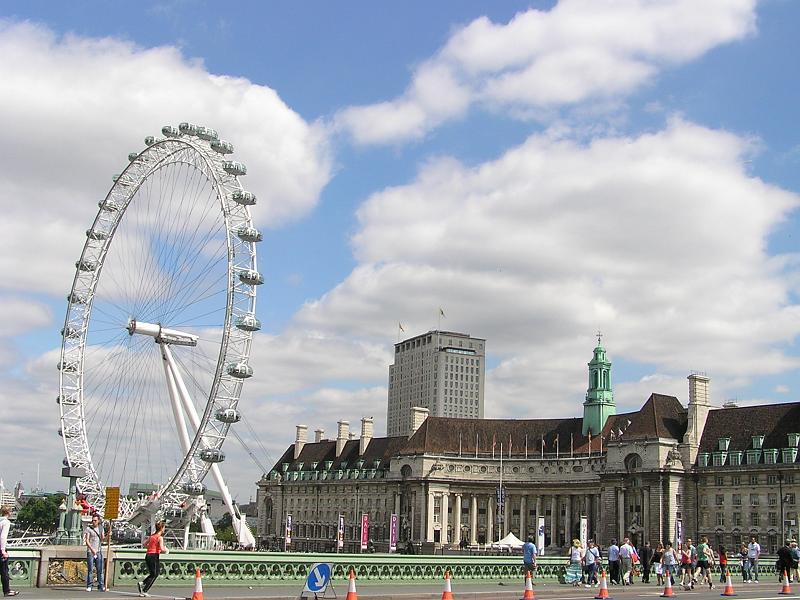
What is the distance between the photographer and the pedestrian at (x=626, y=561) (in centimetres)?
4878

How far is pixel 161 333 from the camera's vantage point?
69.9m

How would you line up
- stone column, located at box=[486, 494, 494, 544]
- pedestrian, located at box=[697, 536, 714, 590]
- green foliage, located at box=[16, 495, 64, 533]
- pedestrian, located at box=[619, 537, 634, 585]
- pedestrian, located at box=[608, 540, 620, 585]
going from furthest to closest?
green foliage, located at box=[16, 495, 64, 533] → stone column, located at box=[486, 494, 494, 544] → pedestrian, located at box=[619, 537, 634, 585] → pedestrian, located at box=[697, 536, 714, 590] → pedestrian, located at box=[608, 540, 620, 585]

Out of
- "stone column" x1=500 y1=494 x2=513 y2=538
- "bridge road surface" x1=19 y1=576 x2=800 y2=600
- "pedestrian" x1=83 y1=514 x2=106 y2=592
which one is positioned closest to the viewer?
"bridge road surface" x1=19 y1=576 x2=800 y2=600

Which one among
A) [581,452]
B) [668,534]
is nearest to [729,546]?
[668,534]

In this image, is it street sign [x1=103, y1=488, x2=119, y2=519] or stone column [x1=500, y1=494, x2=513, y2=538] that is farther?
stone column [x1=500, y1=494, x2=513, y2=538]

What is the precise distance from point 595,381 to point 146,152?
3291 inches

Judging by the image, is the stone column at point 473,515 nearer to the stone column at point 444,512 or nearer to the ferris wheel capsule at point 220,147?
the stone column at point 444,512

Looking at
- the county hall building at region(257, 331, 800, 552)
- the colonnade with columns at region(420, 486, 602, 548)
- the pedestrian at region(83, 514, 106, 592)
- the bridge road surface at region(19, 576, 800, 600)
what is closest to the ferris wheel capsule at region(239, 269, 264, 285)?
the bridge road surface at region(19, 576, 800, 600)

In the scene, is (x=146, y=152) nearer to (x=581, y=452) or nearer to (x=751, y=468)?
(x=751, y=468)

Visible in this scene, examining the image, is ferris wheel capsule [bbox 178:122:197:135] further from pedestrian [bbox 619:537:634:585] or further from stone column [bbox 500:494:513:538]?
stone column [bbox 500:494:513:538]

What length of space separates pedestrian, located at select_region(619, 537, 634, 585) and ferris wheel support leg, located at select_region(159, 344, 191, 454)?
1327 inches

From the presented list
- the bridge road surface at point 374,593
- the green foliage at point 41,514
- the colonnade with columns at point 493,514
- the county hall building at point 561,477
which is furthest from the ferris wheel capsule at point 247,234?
the green foliage at point 41,514

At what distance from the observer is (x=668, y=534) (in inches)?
4405

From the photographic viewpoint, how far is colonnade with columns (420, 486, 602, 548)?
440 ft
